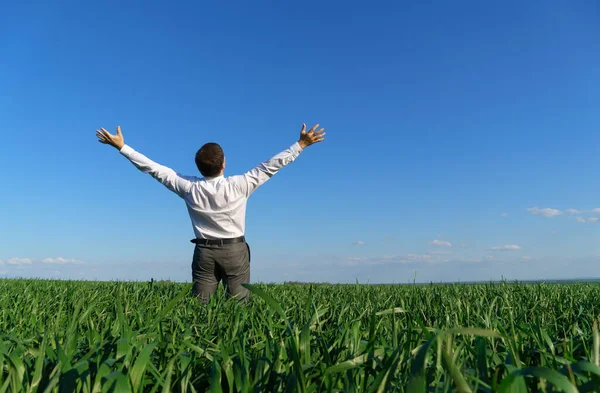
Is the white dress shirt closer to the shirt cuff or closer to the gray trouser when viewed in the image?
the shirt cuff

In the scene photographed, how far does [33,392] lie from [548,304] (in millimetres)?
4488

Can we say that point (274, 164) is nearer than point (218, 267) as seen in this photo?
Yes

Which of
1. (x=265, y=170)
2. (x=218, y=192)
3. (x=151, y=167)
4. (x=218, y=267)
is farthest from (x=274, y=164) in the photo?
(x=151, y=167)

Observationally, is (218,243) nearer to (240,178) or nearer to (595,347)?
(240,178)

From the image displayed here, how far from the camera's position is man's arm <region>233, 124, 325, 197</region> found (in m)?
5.50

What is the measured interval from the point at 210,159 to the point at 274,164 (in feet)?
2.56

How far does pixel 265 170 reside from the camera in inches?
220

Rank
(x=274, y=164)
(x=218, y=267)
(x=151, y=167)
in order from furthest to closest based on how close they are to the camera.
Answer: (x=151, y=167) < (x=218, y=267) < (x=274, y=164)

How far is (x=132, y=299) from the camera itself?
4.86 meters

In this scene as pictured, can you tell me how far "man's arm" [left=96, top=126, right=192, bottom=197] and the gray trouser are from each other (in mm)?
766

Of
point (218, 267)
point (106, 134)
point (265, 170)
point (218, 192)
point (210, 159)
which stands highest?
point (106, 134)

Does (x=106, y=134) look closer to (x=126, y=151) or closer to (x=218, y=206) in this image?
(x=126, y=151)

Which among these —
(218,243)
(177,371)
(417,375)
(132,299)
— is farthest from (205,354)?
(218,243)

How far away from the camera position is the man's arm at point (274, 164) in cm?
550
